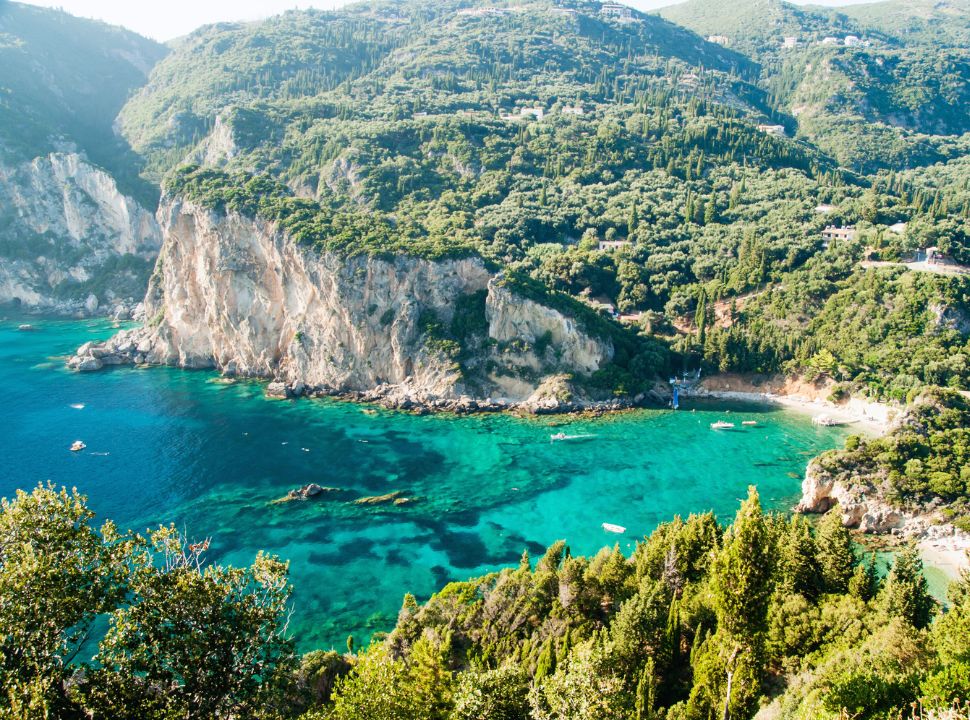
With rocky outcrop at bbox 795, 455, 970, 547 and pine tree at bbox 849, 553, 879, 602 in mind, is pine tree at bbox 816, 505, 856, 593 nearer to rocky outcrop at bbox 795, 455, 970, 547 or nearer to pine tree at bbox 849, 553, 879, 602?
pine tree at bbox 849, 553, 879, 602

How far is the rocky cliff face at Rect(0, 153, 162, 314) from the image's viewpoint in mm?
120500

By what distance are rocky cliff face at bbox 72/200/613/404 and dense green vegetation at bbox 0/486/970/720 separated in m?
46.8

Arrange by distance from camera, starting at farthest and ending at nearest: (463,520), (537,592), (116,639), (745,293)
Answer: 1. (745,293)
2. (463,520)
3. (537,592)
4. (116,639)

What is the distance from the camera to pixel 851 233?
86.8 m

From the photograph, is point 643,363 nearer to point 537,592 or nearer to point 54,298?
point 537,592

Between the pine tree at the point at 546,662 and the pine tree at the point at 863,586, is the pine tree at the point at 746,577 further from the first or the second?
the pine tree at the point at 863,586

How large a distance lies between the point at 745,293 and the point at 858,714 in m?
72.5

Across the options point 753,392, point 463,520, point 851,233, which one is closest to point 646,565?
point 463,520

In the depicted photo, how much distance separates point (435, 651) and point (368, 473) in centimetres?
3612

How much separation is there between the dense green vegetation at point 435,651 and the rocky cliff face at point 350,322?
46.8 m

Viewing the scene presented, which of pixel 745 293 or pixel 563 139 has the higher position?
pixel 563 139

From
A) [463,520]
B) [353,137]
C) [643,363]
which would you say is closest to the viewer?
[463,520]

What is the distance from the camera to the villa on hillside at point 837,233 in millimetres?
86200

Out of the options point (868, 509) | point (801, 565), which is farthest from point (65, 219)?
point (801, 565)
